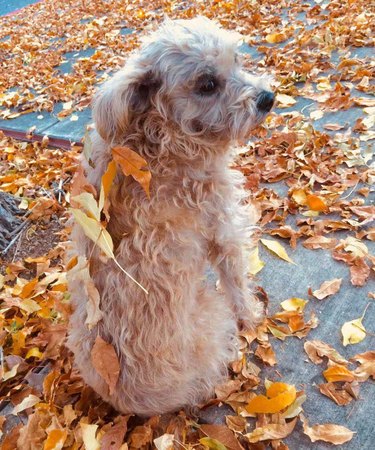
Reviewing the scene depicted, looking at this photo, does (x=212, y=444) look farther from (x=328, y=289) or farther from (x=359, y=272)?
(x=359, y=272)

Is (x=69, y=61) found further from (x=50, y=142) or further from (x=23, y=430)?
(x=23, y=430)

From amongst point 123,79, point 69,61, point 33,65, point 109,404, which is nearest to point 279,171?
point 123,79

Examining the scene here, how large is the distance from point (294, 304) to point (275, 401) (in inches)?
26.1

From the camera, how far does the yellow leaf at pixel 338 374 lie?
2064mm

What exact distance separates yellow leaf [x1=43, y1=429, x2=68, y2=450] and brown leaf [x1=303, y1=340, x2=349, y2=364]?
1.36 meters

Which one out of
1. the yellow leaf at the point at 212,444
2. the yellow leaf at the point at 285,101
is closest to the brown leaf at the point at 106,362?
the yellow leaf at the point at 212,444

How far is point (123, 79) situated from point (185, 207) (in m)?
0.68

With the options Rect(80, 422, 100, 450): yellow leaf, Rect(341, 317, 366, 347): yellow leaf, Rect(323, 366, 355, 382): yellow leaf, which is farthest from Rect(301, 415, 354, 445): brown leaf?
Rect(80, 422, 100, 450): yellow leaf

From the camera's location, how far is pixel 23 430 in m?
2.02

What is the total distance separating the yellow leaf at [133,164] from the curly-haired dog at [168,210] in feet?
0.46

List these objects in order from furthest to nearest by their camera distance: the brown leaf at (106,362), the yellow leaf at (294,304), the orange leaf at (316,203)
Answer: the orange leaf at (316,203) → the yellow leaf at (294,304) → the brown leaf at (106,362)

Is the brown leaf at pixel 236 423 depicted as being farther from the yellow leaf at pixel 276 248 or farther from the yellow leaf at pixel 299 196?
the yellow leaf at pixel 299 196

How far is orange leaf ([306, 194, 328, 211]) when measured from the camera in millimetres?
2951

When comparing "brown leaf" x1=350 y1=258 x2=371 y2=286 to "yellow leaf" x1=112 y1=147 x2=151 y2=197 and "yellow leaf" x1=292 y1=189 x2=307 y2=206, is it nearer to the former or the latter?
"yellow leaf" x1=292 y1=189 x2=307 y2=206
